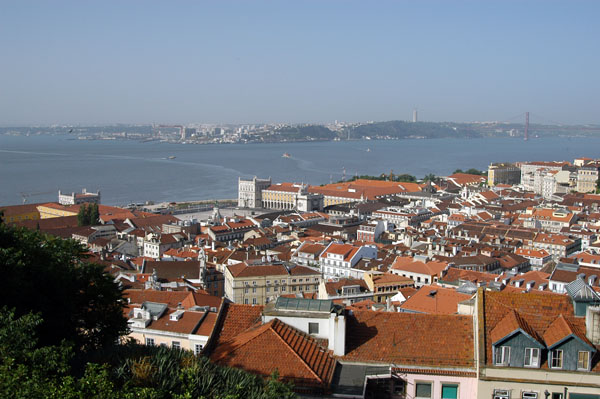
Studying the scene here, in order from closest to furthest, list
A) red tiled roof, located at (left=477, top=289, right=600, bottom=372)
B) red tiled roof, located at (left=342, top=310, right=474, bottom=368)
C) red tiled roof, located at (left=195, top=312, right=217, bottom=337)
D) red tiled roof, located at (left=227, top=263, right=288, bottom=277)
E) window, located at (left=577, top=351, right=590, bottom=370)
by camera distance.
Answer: window, located at (left=577, top=351, right=590, bottom=370) < red tiled roof, located at (left=477, top=289, right=600, bottom=372) < red tiled roof, located at (left=342, top=310, right=474, bottom=368) < red tiled roof, located at (left=195, top=312, right=217, bottom=337) < red tiled roof, located at (left=227, top=263, right=288, bottom=277)

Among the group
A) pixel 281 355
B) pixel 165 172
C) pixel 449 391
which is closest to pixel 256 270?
pixel 281 355

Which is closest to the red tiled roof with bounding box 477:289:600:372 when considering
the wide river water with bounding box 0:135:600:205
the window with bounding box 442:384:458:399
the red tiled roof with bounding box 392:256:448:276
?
the window with bounding box 442:384:458:399

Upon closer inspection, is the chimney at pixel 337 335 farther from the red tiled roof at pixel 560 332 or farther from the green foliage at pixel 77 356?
the red tiled roof at pixel 560 332

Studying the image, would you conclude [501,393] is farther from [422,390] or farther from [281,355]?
[281,355]

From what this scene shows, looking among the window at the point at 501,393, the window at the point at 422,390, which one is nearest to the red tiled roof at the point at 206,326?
the window at the point at 422,390

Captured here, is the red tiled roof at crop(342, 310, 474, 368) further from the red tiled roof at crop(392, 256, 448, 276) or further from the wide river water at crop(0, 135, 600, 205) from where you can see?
the wide river water at crop(0, 135, 600, 205)

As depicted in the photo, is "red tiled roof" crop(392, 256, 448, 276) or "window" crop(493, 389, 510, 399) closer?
"window" crop(493, 389, 510, 399)
